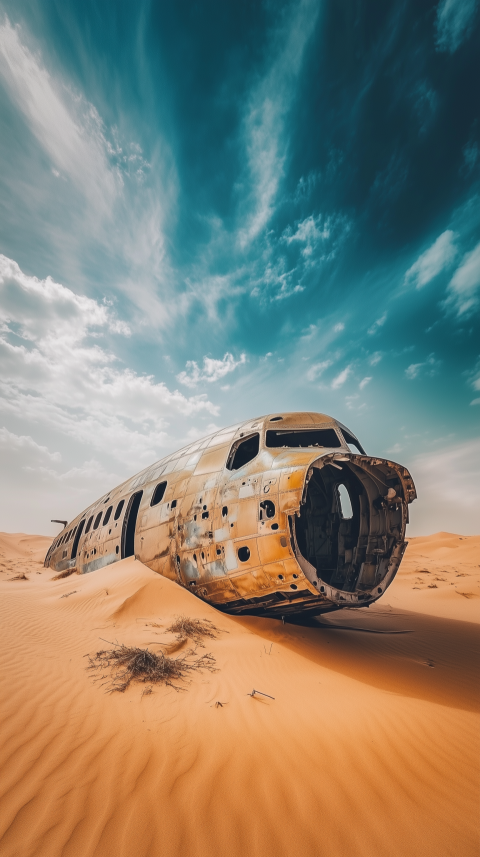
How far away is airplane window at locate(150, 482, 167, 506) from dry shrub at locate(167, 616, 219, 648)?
3736 millimetres

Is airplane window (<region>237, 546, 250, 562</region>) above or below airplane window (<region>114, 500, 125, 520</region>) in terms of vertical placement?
below

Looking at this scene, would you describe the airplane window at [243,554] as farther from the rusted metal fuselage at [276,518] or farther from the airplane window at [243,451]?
the airplane window at [243,451]

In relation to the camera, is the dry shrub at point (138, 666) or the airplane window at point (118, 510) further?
the airplane window at point (118, 510)

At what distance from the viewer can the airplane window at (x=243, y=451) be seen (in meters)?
7.98

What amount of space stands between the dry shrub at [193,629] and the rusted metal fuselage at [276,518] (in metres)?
0.63

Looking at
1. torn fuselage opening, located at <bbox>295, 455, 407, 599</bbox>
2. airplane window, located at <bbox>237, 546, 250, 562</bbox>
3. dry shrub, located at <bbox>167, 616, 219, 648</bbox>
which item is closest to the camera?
dry shrub, located at <bbox>167, 616, 219, 648</bbox>

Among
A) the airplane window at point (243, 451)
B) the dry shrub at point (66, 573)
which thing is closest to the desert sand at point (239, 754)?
the airplane window at point (243, 451)

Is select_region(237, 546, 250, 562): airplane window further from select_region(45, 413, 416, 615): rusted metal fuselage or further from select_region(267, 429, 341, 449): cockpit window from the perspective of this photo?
select_region(267, 429, 341, 449): cockpit window

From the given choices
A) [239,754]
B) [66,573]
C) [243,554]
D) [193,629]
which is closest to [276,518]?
[243,554]

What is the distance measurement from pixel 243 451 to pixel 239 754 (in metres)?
6.08

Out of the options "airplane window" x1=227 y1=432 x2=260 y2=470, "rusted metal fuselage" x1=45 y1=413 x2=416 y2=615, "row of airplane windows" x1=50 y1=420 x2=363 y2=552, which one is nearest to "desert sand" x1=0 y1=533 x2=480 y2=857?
"rusted metal fuselage" x1=45 y1=413 x2=416 y2=615

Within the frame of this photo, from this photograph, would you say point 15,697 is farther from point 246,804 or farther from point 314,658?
point 314,658

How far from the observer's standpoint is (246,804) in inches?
105

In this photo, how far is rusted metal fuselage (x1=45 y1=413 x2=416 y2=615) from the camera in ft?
19.5
